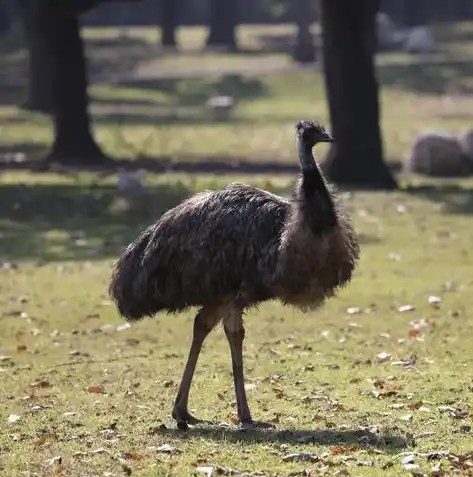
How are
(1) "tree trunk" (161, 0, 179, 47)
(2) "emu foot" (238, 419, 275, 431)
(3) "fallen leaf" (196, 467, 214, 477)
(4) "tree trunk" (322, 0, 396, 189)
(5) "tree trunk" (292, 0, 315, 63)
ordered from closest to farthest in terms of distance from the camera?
(3) "fallen leaf" (196, 467, 214, 477), (2) "emu foot" (238, 419, 275, 431), (4) "tree trunk" (322, 0, 396, 189), (5) "tree trunk" (292, 0, 315, 63), (1) "tree trunk" (161, 0, 179, 47)

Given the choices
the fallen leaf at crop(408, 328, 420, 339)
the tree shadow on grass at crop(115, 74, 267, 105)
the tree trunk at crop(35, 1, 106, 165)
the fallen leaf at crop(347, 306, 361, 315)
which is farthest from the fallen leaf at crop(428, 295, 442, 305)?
the tree shadow on grass at crop(115, 74, 267, 105)

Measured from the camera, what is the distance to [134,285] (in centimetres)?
1036

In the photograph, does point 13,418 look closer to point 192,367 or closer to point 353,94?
point 192,367

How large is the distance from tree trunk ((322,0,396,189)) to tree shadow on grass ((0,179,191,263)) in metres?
2.90

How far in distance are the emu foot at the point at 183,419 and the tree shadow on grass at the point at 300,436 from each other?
7 cm

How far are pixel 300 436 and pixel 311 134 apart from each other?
74.2 inches

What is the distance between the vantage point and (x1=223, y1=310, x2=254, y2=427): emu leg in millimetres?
10119

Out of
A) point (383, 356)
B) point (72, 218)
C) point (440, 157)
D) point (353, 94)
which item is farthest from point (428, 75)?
point (383, 356)

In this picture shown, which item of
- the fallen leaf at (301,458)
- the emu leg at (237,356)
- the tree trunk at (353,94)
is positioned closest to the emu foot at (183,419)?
the emu leg at (237,356)

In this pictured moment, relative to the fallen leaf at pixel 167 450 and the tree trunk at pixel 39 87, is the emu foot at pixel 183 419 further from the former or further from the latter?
the tree trunk at pixel 39 87

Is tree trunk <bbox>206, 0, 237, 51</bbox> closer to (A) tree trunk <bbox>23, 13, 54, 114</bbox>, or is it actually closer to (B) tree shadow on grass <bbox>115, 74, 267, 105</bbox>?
(B) tree shadow on grass <bbox>115, 74, 267, 105</bbox>

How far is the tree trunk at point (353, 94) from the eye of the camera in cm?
2634

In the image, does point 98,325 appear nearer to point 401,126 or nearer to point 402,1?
point 401,126

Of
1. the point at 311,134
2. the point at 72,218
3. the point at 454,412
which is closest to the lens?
the point at 311,134
